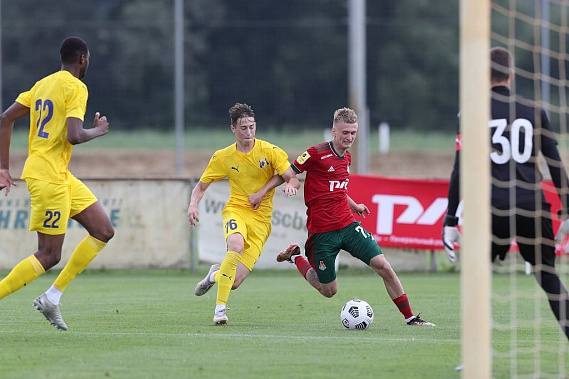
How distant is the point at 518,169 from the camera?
21.6 feet

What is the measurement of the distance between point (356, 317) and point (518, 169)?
252cm

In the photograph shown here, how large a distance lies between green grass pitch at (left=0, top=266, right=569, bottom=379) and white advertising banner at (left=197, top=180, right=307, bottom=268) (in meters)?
2.32

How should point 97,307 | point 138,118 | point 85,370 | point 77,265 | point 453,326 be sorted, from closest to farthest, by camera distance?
1. point 85,370
2. point 77,265
3. point 453,326
4. point 97,307
5. point 138,118

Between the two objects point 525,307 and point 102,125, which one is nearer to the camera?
point 102,125

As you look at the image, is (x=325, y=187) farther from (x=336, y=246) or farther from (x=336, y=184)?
(x=336, y=246)

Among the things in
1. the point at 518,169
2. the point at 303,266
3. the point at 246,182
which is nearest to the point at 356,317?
the point at 303,266

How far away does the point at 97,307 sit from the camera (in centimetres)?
1040

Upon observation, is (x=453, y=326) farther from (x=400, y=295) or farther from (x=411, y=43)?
(x=411, y=43)

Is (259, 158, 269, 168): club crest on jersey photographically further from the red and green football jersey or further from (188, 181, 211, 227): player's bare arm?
(188, 181, 211, 227): player's bare arm

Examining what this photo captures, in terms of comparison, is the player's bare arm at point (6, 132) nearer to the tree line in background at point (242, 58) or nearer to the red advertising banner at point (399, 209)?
the red advertising banner at point (399, 209)

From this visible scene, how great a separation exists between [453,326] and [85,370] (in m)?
3.69

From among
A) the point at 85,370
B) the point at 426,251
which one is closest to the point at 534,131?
the point at 85,370

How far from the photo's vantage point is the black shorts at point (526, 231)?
6527 millimetres

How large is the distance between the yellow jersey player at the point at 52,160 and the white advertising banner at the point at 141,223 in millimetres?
7295
